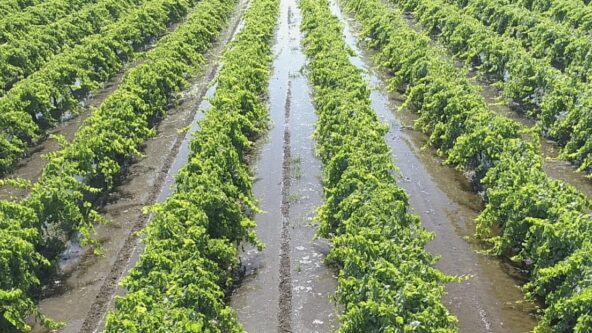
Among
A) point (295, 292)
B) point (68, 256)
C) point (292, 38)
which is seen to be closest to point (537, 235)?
point (295, 292)

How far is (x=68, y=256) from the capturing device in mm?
15047

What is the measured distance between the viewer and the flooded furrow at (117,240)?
13.3 m

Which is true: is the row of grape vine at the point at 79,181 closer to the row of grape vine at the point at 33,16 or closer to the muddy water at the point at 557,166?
the row of grape vine at the point at 33,16

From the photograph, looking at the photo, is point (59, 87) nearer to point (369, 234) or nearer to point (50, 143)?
point (50, 143)

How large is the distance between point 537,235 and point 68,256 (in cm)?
1093

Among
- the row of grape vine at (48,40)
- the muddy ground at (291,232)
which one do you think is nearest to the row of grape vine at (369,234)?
the muddy ground at (291,232)

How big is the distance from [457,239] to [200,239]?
22.0ft

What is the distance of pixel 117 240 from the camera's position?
51.4ft

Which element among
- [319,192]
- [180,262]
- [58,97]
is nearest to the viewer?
[180,262]

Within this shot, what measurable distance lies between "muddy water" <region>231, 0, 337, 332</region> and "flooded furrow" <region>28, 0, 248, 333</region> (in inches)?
113

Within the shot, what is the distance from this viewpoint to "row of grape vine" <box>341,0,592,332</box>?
36.9 ft

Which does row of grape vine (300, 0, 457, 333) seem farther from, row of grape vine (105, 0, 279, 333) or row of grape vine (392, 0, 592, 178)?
row of grape vine (392, 0, 592, 178)

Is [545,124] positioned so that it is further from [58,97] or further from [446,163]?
[58,97]

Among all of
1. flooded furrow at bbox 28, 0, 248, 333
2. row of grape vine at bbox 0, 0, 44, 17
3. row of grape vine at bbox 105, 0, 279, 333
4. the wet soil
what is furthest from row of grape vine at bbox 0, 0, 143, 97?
row of grape vine at bbox 105, 0, 279, 333
